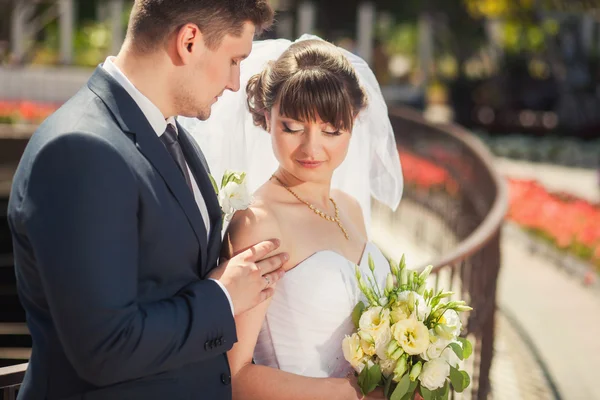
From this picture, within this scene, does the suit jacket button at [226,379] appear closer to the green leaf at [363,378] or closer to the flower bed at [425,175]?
the green leaf at [363,378]

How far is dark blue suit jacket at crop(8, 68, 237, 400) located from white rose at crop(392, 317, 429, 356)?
24.0 inches

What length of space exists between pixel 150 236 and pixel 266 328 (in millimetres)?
871

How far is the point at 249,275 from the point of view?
2166mm

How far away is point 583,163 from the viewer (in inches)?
829

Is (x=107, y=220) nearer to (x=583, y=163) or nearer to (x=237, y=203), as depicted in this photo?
(x=237, y=203)

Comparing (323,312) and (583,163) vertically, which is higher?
(323,312)

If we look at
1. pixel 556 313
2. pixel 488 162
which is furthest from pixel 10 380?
pixel 488 162

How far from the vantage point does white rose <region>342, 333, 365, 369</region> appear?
259 centimetres

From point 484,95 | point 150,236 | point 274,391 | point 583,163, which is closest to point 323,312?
point 274,391

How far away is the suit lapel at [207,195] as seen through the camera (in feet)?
7.21

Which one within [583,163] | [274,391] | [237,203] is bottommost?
[583,163]

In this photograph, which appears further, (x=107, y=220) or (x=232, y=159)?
(x=232, y=159)

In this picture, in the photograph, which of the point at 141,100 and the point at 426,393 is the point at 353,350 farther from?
the point at 141,100

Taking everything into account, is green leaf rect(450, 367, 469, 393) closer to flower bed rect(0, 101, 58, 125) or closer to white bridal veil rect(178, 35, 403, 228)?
white bridal veil rect(178, 35, 403, 228)
